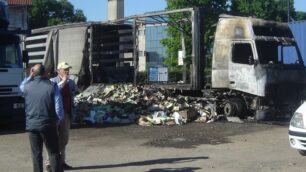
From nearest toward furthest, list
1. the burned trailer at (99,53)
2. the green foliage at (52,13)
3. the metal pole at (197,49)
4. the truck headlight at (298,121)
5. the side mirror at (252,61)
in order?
the truck headlight at (298,121)
the side mirror at (252,61)
the metal pole at (197,49)
the burned trailer at (99,53)
the green foliage at (52,13)

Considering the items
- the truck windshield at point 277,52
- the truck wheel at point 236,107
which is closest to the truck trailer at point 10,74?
the truck wheel at point 236,107

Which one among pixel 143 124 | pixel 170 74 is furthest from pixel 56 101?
pixel 170 74

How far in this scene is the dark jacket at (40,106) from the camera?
748 cm

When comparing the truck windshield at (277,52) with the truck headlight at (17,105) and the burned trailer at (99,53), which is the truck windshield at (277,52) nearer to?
the burned trailer at (99,53)

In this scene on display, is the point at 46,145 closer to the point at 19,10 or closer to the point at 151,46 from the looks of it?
the point at 151,46

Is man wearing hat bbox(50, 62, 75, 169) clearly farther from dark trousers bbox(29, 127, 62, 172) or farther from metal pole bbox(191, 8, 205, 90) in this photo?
metal pole bbox(191, 8, 205, 90)

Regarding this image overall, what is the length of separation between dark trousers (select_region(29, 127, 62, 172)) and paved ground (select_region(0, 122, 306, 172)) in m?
1.56

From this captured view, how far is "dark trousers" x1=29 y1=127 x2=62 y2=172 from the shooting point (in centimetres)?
755

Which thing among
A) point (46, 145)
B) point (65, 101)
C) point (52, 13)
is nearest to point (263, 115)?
point (65, 101)

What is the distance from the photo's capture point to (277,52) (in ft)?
54.1

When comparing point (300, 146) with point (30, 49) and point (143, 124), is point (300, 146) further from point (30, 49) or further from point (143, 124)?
point (30, 49)

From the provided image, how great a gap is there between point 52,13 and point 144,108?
63.2 m

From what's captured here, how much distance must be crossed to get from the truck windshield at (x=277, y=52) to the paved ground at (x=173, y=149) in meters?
2.10

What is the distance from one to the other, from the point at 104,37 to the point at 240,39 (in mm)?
6747
